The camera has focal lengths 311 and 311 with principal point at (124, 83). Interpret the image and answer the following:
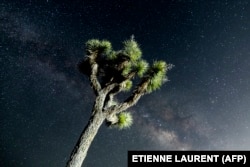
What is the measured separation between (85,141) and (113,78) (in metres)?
2.74

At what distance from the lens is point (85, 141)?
391 inches

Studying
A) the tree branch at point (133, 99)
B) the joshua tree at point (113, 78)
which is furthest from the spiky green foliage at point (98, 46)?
the tree branch at point (133, 99)

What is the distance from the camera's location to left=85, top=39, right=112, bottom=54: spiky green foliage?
11.7 metres

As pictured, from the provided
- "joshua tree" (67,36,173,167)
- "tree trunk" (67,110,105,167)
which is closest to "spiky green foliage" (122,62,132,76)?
"joshua tree" (67,36,173,167)

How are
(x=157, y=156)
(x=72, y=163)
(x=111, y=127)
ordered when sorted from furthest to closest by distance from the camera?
(x=111, y=127) < (x=157, y=156) < (x=72, y=163)

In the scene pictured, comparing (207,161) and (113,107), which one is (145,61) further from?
(207,161)

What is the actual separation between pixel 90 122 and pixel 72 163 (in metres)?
1.43

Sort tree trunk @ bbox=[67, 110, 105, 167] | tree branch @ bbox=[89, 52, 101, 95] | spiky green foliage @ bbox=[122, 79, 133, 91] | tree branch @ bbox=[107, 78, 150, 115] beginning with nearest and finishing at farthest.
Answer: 1. tree trunk @ bbox=[67, 110, 105, 167]
2. tree branch @ bbox=[107, 78, 150, 115]
3. tree branch @ bbox=[89, 52, 101, 95]
4. spiky green foliage @ bbox=[122, 79, 133, 91]

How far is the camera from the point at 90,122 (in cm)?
1027

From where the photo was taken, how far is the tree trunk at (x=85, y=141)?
383 inches

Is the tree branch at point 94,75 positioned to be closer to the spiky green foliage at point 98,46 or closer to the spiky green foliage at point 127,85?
the spiky green foliage at point 98,46

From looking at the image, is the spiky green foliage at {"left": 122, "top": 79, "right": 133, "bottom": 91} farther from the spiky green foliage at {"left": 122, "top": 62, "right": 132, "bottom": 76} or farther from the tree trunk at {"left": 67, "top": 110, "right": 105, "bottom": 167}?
the tree trunk at {"left": 67, "top": 110, "right": 105, "bottom": 167}

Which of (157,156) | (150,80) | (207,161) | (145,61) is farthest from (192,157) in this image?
(145,61)

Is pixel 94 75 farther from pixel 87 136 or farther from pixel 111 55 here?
pixel 87 136
